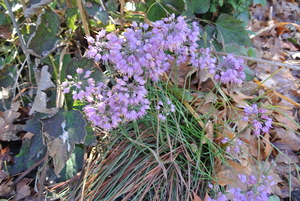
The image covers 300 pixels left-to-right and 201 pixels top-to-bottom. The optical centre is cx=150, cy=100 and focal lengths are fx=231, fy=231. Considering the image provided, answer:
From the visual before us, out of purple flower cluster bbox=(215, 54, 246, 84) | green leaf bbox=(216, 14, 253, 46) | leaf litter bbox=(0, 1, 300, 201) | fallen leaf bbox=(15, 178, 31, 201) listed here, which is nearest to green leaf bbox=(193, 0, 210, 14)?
green leaf bbox=(216, 14, 253, 46)

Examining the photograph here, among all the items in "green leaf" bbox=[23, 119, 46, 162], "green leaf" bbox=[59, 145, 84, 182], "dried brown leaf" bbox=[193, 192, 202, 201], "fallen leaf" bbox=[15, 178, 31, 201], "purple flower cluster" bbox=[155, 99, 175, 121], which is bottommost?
"dried brown leaf" bbox=[193, 192, 202, 201]

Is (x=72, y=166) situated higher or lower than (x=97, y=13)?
lower

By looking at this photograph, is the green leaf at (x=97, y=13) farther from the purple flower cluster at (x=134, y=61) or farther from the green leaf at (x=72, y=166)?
the green leaf at (x=72, y=166)

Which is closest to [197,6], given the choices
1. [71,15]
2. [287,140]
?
[71,15]

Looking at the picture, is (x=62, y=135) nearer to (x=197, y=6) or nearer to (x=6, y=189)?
(x=6, y=189)

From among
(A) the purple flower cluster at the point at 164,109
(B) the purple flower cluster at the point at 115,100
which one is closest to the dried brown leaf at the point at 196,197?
(A) the purple flower cluster at the point at 164,109

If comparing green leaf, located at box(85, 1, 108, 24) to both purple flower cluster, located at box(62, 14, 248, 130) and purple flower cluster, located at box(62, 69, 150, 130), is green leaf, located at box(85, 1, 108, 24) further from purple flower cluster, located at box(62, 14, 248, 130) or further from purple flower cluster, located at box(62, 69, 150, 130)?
purple flower cluster, located at box(62, 69, 150, 130)

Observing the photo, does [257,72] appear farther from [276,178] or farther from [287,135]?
[276,178]
